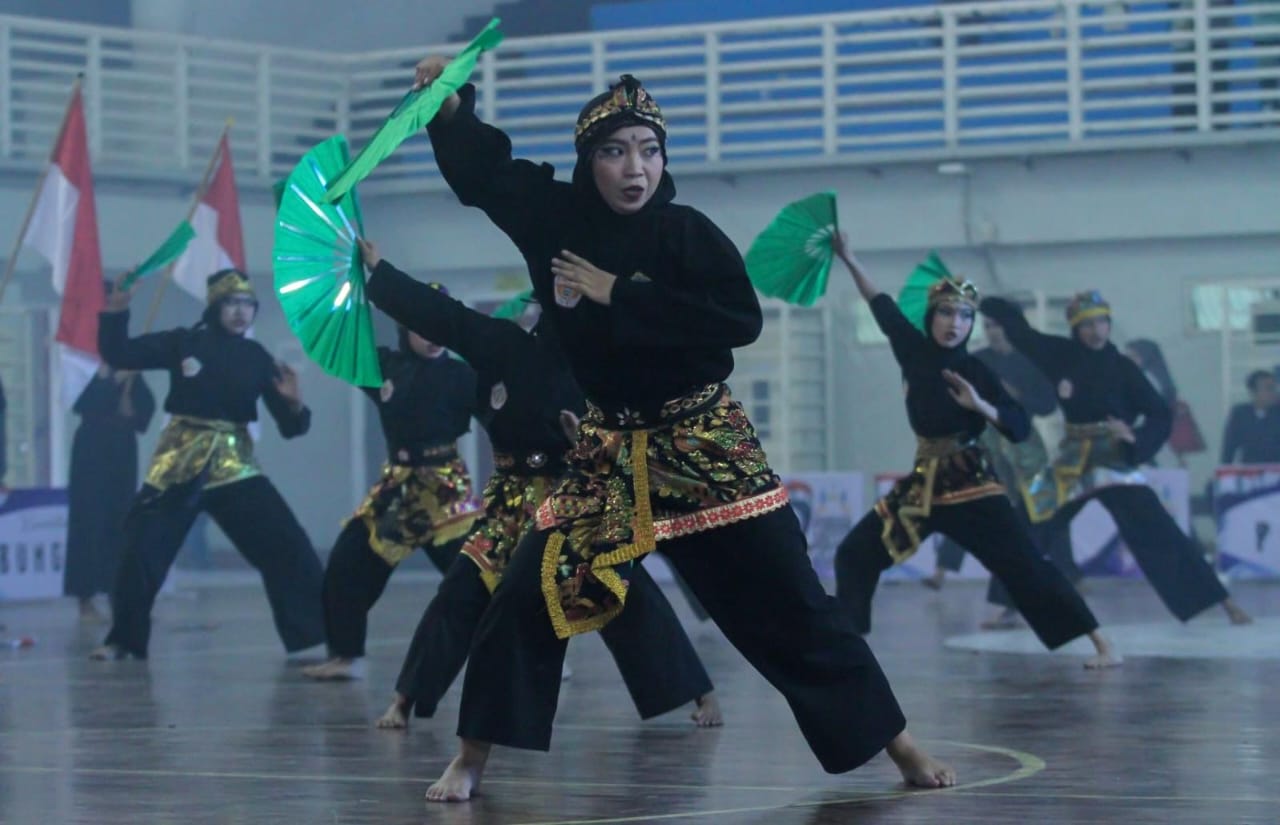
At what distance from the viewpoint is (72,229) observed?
14688 mm

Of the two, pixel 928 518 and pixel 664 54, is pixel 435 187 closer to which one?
pixel 664 54

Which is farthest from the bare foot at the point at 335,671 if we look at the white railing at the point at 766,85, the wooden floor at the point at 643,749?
the white railing at the point at 766,85

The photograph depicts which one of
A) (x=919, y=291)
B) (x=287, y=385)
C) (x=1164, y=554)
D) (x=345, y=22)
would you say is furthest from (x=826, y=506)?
(x=345, y=22)

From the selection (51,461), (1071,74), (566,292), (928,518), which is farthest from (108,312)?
(1071,74)

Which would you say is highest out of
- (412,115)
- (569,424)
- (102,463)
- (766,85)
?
(766,85)

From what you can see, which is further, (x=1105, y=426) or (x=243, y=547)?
(x=1105, y=426)

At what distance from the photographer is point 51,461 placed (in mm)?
19609

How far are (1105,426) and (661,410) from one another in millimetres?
6884

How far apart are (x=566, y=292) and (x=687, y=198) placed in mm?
14385

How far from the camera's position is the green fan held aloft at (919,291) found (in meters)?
10.3

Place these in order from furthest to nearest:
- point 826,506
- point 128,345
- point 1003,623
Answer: point 826,506 → point 1003,623 → point 128,345

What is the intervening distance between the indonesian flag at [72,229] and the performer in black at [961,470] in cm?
672

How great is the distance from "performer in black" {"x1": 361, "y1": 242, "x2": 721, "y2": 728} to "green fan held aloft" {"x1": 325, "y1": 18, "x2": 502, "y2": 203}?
184 cm

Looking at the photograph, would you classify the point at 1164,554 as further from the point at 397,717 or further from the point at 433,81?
the point at 433,81
